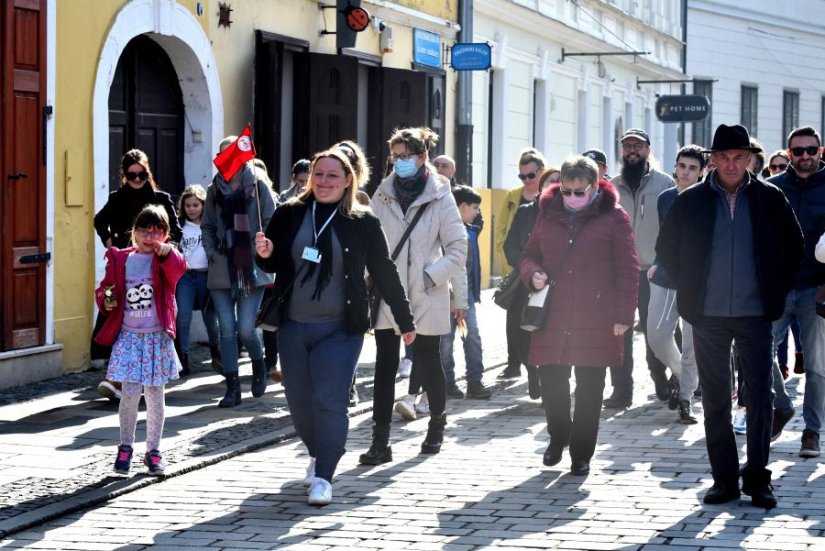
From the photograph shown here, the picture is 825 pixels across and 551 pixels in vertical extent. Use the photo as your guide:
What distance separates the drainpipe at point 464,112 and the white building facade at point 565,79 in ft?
3.01

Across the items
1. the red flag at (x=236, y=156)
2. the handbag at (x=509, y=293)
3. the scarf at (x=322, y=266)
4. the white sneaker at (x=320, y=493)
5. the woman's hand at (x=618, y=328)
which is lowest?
the white sneaker at (x=320, y=493)

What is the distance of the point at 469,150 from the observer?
21766mm

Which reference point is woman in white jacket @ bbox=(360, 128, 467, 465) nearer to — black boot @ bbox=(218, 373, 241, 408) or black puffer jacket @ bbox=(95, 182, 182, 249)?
black boot @ bbox=(218, 373, 241, 408)

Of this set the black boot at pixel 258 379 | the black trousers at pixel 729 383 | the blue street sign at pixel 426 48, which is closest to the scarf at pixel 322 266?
the black trousers at pixel 729 383

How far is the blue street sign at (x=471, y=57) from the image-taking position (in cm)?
1986

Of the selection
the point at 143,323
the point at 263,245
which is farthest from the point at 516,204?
the point at 263,245

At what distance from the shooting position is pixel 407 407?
10.6 meters

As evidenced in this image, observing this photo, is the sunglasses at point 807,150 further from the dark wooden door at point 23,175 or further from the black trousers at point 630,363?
the dark wooden door at point 23,175

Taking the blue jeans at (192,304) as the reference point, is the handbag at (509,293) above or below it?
above

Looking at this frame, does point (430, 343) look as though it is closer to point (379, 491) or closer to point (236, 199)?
point (379, 491)

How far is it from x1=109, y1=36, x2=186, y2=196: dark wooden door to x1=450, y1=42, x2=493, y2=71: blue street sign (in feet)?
18.2

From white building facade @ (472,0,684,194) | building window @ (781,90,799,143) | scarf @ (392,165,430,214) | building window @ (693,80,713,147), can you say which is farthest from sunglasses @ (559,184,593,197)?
building window @ (781,90,799,143)

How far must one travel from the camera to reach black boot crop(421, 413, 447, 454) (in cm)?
935

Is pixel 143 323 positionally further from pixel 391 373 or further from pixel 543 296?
pixel 543 296
